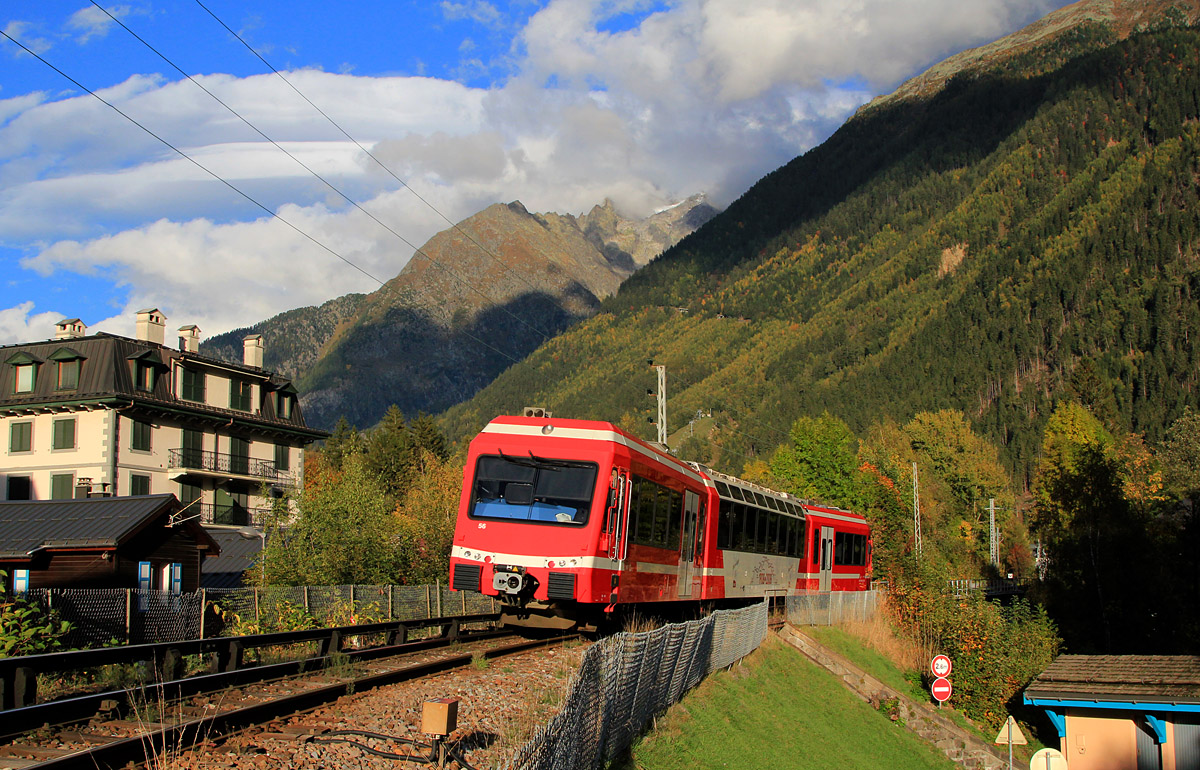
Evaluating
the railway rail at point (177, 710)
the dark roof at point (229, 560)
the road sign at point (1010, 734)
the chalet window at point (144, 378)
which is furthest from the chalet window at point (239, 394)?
the road sign at point (1010, 734)

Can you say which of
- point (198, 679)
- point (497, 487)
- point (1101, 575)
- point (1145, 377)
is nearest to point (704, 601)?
point (497, 487)

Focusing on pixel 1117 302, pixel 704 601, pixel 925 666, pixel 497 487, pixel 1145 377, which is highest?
pixel 1117 302

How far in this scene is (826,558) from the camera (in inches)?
1492

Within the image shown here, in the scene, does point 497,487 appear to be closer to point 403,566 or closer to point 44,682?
point 44,682

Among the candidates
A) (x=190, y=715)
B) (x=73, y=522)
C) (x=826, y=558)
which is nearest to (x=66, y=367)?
(x=73, y=522)

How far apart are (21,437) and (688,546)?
129ft

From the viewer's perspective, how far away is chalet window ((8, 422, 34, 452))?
4862 cm

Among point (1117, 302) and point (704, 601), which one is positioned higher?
point (1117, 302)

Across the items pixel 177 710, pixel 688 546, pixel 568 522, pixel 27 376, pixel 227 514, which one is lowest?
pixel 177 710

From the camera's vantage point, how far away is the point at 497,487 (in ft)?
60.4

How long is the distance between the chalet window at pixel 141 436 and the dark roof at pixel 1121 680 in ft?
129

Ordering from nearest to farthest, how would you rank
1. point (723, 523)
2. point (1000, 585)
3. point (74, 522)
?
point (723, 523) < point (74, 522) < point (1000, 585)

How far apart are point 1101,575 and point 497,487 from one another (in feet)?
161

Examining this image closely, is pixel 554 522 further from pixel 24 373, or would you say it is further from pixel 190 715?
pixel 24 373
